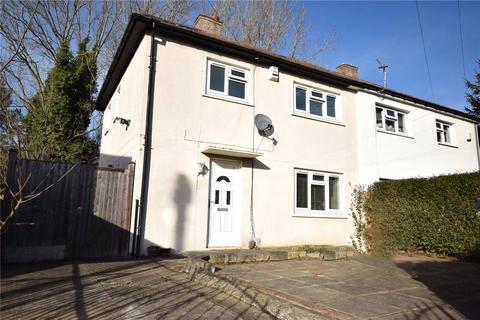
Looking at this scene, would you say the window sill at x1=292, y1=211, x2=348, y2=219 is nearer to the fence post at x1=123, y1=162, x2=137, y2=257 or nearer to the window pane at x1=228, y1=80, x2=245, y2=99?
the window pane at x1=228, y1=80, x2=245, y2=99

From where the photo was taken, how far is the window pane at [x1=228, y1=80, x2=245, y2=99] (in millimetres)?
10648

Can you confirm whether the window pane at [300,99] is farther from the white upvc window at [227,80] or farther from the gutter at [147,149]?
the gutter at [147,149]

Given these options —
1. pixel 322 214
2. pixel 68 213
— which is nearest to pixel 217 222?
pixel 68 213

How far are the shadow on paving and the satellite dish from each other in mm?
5061

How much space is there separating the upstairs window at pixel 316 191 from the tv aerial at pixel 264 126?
1.53 m

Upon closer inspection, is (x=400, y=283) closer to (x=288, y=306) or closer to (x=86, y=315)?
(x=288, y=306)

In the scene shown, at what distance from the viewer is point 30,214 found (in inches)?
297

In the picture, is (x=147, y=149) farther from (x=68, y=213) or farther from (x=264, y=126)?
(x=264, y=126)

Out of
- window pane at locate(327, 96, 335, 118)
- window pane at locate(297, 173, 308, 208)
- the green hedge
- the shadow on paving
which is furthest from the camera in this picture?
window pane at locate(327, 96, 335, 118)

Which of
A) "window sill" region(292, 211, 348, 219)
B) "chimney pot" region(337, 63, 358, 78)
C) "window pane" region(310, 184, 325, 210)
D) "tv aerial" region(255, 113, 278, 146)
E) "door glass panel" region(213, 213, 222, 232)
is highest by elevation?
"chimney pot" region(337, 63, 358, 78)

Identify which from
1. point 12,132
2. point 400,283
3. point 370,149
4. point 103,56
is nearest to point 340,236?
point 370,149

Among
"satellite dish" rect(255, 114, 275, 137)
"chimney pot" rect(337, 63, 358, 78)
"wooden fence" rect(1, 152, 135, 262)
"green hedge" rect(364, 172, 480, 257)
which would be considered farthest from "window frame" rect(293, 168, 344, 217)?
"wooden fence" rect(1, 152, 135, 262)

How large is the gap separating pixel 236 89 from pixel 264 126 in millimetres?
1436

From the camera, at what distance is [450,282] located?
21.7 feet
